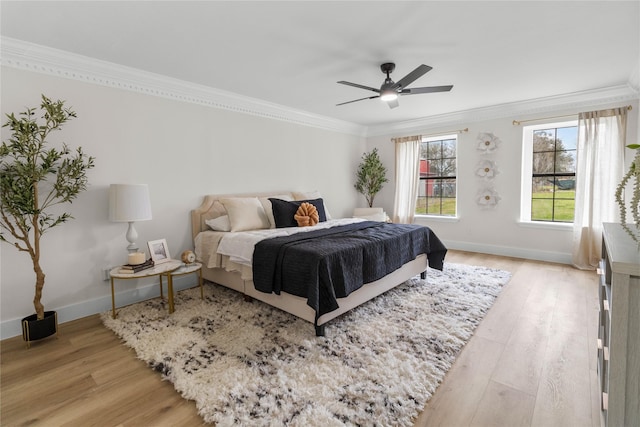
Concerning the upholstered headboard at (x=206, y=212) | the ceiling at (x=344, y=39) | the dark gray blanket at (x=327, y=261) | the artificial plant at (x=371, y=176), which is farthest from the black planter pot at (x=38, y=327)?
the artificial plant at (x=371, y=176)

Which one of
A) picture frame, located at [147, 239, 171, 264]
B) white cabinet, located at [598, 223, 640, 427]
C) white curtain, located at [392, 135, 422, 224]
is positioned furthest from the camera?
white curtain, located at [392, 135, 422, 224]

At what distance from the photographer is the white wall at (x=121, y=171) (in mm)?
2566

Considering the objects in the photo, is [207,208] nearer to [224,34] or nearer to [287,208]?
[287,208]

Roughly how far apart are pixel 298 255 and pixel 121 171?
2.09m

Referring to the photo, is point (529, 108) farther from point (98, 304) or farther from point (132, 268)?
point (98, 304)

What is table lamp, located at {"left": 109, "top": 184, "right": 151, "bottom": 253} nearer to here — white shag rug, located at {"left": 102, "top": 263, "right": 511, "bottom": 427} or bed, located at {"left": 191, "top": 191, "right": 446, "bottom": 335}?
bed, located at {"left": 191, "top": 191, "right": 446, "bottom": 335}

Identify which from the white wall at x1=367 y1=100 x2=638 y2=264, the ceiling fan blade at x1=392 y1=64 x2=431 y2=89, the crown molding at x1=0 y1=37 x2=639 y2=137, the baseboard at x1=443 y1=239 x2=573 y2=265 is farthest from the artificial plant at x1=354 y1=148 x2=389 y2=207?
the ceiling fan blade at x1=392 y1=64 x2=431 y2=89

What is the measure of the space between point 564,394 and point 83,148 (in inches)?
162

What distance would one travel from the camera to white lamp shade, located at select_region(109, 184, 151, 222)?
2725 mm

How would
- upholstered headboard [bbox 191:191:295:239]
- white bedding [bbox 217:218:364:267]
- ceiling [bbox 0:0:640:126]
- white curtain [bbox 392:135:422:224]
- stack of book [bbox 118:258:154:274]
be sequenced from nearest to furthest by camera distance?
1. ceiling [bbox 0:0:640:126]
2. stack of book [bbox 118:258:154:274]
3. white bedding [bbox 217:218:364:267]
4. upholstered headboard [bbox 191:191:295:239]
5. white curtain [bbox 392:135:422:224]

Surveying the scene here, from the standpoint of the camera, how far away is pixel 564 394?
1729 mm

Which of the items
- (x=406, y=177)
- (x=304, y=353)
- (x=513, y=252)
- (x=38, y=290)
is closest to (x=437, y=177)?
(x=406, y=177)

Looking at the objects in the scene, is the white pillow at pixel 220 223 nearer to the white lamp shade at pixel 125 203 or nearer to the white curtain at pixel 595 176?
the white lamp shade at pixel 125 203

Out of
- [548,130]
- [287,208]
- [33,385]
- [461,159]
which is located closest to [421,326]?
[287,208]
